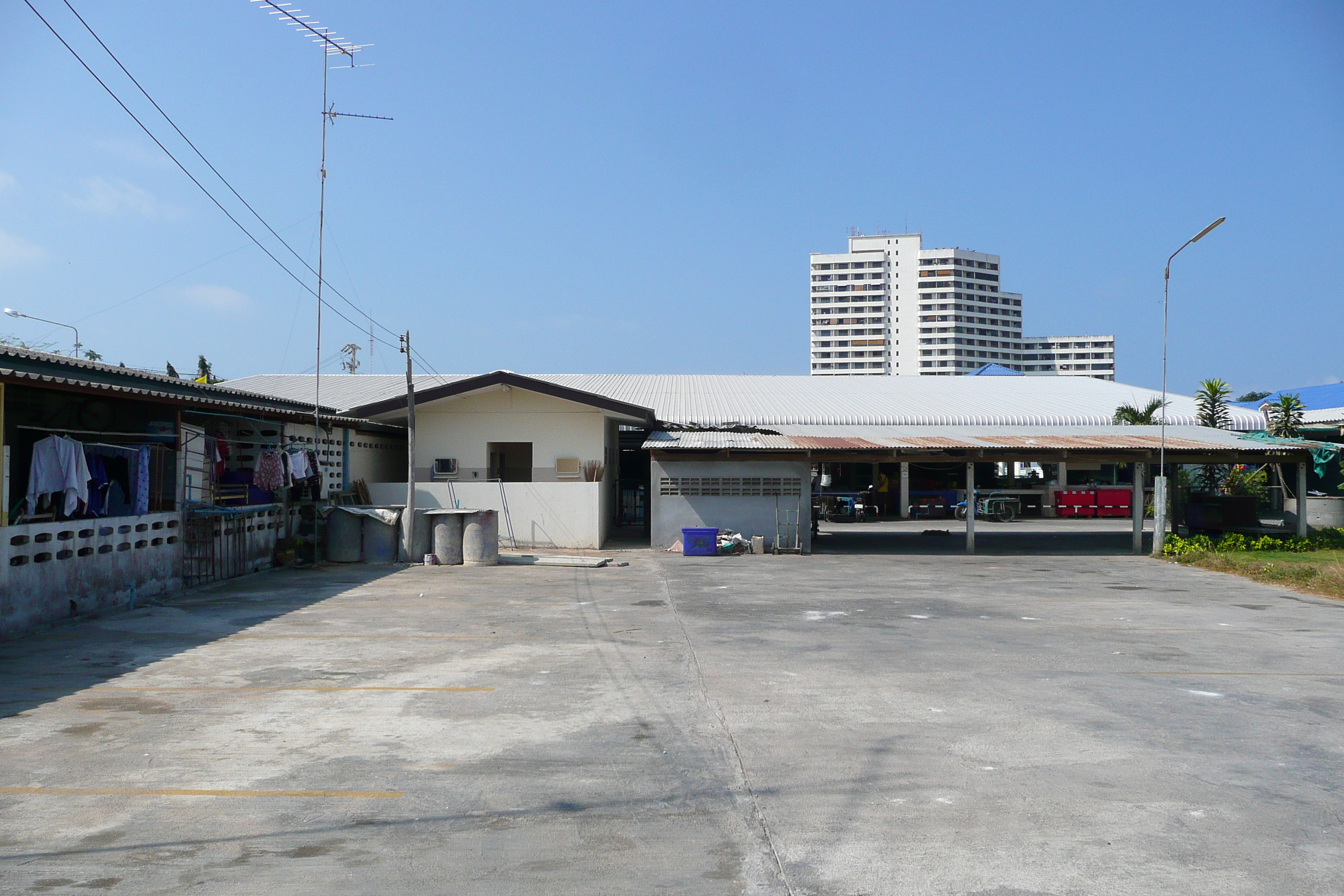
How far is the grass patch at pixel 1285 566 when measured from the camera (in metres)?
16.7

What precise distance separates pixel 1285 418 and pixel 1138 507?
16021mm

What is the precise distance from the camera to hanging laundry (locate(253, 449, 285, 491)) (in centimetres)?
1842

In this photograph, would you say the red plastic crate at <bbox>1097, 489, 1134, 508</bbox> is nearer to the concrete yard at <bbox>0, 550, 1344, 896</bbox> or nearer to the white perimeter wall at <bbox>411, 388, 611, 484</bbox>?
the white perimeter wall at <bbox>411, 388, 611, 484</bbox>

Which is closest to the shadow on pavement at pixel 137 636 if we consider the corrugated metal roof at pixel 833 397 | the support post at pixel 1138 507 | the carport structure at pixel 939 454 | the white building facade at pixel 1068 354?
the carport structure at pixel 939 454

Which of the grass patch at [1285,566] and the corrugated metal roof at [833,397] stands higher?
the corrugated metal roof at [833,397]

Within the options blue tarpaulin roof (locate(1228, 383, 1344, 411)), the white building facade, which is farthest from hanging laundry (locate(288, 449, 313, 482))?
the white building facade

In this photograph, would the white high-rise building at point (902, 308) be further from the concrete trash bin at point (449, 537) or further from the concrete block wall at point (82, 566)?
the concrete block wall at point (82, 566)

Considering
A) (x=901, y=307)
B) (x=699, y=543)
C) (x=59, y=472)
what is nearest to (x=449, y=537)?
(x=699, y=543)

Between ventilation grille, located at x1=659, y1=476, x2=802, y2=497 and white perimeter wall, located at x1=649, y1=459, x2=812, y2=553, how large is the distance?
0.23ft

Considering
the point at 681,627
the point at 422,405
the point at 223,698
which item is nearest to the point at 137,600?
the point at 223,698

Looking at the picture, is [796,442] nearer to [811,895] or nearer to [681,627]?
[681,627]

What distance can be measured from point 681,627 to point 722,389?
29.2 metres

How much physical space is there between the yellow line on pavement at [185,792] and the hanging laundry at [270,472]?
1319 centimetres

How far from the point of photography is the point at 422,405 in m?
25.6
